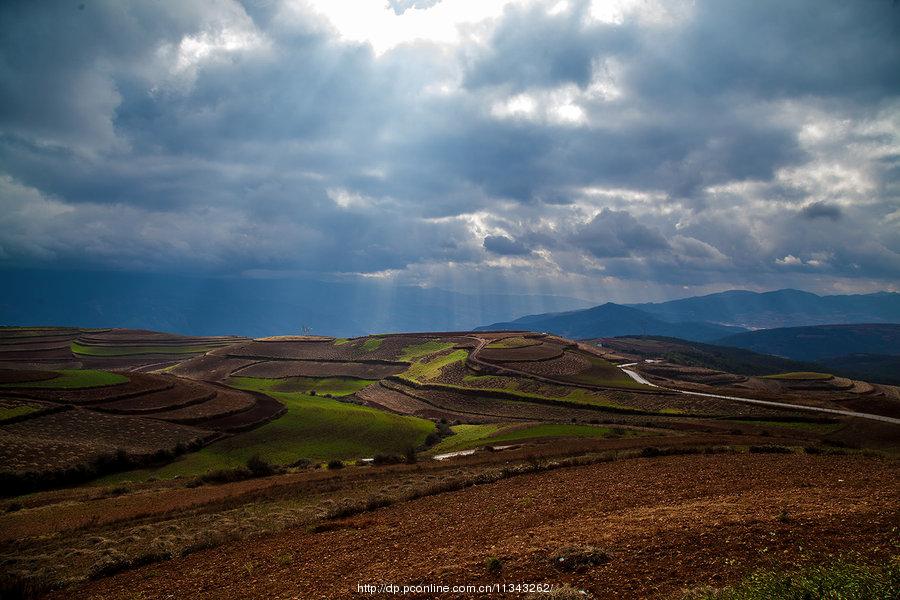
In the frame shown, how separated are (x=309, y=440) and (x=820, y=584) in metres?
63.4

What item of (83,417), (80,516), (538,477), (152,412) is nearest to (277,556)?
(538,477)

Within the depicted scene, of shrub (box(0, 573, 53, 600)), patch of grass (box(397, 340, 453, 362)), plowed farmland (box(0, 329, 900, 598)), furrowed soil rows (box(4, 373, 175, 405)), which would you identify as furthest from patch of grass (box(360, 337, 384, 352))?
shrub (box(0, 573, 53, 600))

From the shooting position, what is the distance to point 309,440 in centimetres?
6450

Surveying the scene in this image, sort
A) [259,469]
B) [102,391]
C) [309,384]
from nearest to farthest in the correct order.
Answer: [259,469] < [102,391] < [309,384]

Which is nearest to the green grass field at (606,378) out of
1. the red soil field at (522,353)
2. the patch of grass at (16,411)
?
the red soil field at (522,353)

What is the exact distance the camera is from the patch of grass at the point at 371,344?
16475 cm

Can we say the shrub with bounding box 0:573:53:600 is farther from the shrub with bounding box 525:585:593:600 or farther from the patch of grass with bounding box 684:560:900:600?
the patch of grass with bounding box 684:560:900:600

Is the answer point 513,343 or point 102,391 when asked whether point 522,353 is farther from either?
point 102,391

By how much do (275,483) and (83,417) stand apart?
4219cm

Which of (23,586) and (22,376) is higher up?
(22,376)

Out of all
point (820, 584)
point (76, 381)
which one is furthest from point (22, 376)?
Result: point (820, 584)

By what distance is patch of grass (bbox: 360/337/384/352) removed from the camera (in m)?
165

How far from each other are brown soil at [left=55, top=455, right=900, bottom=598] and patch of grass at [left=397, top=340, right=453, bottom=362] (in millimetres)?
124122

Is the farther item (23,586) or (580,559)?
(23,586)
